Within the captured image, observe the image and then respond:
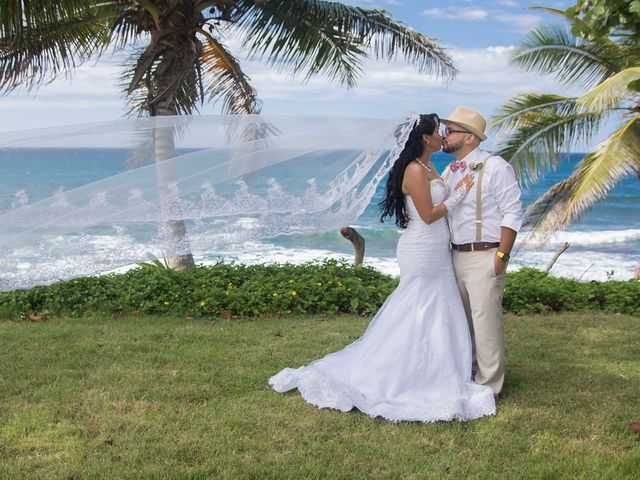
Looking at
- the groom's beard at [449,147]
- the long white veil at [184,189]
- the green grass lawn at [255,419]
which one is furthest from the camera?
the groom's beard at [449,147]

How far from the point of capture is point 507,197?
209 inches

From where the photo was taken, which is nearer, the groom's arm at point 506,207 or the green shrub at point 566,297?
the groom's arm at point 506,207

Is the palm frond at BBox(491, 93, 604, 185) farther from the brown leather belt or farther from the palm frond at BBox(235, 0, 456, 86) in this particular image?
the brown leather belt

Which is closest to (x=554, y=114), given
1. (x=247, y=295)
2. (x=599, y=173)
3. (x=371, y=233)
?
(x=599, y=173)

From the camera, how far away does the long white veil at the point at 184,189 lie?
523 centimetres

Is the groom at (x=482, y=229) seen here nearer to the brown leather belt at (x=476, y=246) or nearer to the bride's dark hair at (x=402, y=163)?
the brown leather belt at (x=476, y=246)

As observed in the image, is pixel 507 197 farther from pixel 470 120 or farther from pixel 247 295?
pixel 247 295

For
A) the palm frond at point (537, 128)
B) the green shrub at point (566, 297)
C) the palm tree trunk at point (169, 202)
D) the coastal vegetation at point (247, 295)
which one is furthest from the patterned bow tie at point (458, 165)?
the palm frond at point (537, 128)

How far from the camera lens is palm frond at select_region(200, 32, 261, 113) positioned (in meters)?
13.4

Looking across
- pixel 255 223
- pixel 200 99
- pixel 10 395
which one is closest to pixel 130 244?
pixel 255 223

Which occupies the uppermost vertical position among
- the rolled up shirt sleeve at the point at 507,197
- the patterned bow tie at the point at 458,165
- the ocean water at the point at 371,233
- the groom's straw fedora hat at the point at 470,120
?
the groom's straw fedora hat at the point at 470,120

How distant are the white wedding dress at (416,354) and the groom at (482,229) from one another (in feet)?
0.39

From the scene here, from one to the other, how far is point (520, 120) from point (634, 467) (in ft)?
32.5

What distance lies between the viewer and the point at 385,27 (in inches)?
505
